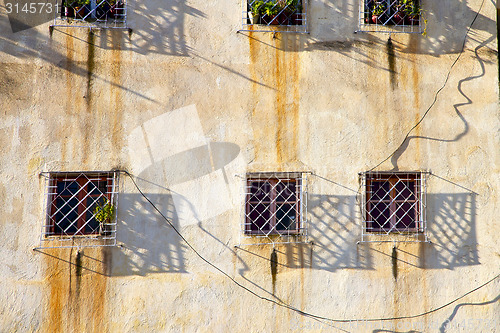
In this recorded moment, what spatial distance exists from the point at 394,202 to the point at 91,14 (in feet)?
13.7

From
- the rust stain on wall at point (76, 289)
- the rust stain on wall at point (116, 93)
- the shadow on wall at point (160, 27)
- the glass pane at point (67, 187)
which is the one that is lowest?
the rust stain on wall at point (76, 289)

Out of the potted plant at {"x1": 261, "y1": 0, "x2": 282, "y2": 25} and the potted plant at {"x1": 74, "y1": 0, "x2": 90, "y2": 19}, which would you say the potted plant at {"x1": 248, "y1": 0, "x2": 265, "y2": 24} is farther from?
the potted plant at {"x1": 74, "y1": 0, "x2": 90, "y2": 19}

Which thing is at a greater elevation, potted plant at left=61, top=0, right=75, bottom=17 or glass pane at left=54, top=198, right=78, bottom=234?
potted plant at left=61, top=0, right=75, bottom=17

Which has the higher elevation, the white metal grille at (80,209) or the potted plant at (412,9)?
the potted plant at (412,9)

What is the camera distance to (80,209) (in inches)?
202

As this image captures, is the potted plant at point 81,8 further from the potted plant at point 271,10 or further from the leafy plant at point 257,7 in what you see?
the potted plant at point 271,10

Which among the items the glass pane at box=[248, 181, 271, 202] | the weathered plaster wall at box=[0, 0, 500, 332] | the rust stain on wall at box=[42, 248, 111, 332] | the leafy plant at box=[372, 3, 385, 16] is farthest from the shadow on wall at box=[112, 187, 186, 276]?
the leafy plant at box=[372, 3, 385, 16]

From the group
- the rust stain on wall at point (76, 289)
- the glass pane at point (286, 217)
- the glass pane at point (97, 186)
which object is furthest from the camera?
the glass pane at point (286, 217)

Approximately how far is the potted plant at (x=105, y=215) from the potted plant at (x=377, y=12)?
379cm

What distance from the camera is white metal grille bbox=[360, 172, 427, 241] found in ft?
17.1

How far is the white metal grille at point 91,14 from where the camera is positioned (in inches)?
202

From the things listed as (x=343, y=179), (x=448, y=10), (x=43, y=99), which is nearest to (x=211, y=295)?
(x=343, y=179)

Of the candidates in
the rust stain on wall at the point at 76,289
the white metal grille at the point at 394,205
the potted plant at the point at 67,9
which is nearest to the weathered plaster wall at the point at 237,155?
the rust stain on wall at the point at 76,289

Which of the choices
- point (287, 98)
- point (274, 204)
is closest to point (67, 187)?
point (274, 204)
